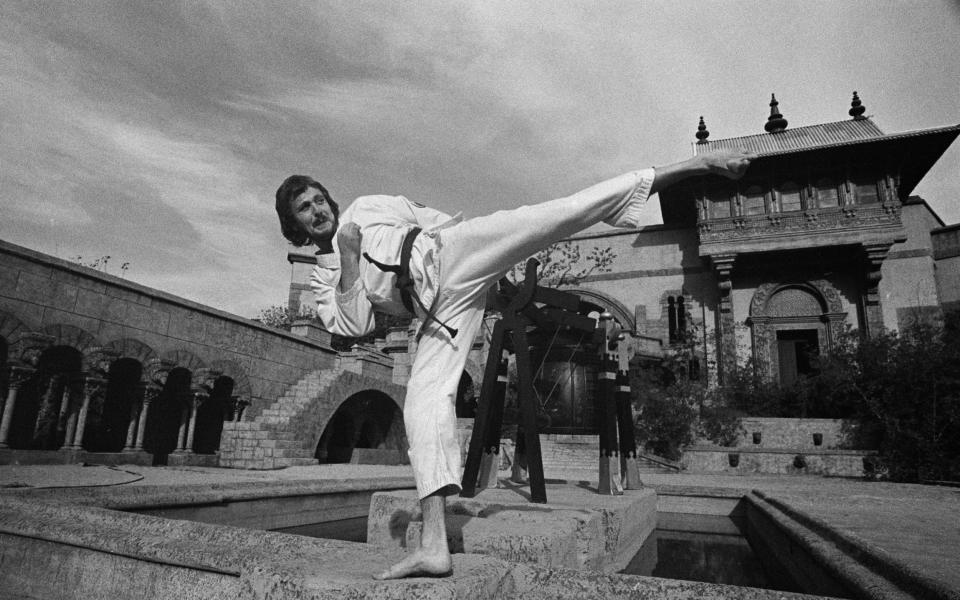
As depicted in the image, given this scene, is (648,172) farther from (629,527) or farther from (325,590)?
(629,527)

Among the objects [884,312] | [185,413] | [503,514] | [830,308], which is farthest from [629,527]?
[884,312]

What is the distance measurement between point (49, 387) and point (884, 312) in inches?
1022

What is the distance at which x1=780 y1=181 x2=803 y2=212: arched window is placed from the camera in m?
21.1

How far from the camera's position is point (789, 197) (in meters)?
21.2

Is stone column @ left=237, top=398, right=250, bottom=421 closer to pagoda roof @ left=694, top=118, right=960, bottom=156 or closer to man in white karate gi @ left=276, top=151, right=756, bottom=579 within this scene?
man in white karate gi @ left=276, top=151, right=756, bottom=579

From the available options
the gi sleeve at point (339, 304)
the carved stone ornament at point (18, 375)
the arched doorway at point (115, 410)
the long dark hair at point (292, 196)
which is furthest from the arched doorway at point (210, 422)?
the gi sleeve at point (339, 304)

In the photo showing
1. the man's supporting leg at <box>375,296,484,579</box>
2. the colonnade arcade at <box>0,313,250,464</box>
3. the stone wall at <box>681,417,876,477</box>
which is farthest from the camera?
the stone wall at <box>681,417,876,477</box>

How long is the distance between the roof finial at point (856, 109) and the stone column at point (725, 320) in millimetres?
8034

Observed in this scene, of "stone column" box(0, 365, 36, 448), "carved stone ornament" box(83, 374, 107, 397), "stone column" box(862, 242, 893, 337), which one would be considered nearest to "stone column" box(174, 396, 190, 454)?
"carved stone ornament" box(83, 374, 107, 397)

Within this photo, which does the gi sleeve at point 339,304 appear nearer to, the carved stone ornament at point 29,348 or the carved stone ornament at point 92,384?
the carved stone ornament at point 29,348

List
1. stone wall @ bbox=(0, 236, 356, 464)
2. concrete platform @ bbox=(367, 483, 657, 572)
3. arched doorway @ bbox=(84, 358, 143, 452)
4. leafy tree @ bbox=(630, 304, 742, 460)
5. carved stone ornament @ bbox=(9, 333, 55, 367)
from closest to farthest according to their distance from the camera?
concrete platform @ bbox=(367, 483, 657, 572) → carved stone ornament @ bbox=(9, 333, 55, 367) → stone wall @ bbox=(0, 236, 356, 464) → arched doorway @ bbox=(84, 358, 143, 452) → leafy tree @ bbox=(630, 304, 742, 460)

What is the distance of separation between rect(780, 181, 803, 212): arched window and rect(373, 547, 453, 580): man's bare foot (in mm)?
23279

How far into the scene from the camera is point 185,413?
11.5 meters

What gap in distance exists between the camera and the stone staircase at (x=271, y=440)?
10570 mm
